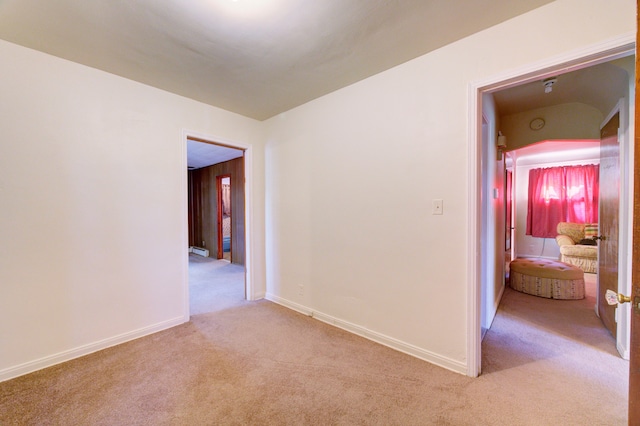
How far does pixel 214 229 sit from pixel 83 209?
460cm

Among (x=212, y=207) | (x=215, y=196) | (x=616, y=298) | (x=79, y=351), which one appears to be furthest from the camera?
(x=212, y=207)

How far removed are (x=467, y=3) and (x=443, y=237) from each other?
4.92ft

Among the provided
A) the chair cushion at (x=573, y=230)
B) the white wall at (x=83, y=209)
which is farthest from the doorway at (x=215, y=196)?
the chair cushion at (x=573, y=230)

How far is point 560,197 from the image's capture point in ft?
19.6

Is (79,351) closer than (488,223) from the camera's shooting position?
Yes

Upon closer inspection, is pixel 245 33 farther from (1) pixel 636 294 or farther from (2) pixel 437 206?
(1) pixel 636 294

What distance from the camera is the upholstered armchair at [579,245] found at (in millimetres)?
4734

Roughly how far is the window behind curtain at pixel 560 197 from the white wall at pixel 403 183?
19.9 feet

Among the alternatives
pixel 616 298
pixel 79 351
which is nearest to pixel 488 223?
pixel 616 298

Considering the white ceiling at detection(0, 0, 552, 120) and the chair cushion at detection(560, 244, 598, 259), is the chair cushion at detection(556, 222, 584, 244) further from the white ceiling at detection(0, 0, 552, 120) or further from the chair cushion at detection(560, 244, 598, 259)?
the white ceiling at detection(0, 0, 552, 120)

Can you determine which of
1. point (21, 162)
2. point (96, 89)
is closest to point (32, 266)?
point (21, 162)

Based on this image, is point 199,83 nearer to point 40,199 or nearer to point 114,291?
point 40,199

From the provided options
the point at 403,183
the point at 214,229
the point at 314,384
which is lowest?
the point at 314,384

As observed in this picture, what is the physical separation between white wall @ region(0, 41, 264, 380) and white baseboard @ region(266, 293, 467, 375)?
1.36 m
